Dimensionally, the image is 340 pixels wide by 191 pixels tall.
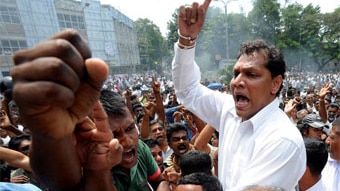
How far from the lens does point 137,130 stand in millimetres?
1769

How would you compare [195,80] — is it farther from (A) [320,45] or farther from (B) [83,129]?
(A) [320,45]

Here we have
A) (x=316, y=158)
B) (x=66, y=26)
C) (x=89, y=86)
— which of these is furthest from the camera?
(x=66, y=26)

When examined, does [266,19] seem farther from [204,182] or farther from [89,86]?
[89,86]

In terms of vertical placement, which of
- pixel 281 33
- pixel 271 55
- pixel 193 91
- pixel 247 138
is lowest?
pixel 281 33

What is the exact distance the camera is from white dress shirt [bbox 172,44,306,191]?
1.57 metres

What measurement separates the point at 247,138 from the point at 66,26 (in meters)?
24.2

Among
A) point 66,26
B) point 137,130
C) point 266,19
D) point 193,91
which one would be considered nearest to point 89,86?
point 137,130

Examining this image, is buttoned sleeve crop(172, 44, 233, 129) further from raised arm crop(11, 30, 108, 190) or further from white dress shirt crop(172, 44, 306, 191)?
raised arm crop(11, 30, 108, 190)

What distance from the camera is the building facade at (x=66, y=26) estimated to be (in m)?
17.8

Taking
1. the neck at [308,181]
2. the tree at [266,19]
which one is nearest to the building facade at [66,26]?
the neck at [308,181]

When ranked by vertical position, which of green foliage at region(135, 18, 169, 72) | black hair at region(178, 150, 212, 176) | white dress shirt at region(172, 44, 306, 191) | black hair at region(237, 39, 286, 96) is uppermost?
black hair at region(237, 39, 286, 96)

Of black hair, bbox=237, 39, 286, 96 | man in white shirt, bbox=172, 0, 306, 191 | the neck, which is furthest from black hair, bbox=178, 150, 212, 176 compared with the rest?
black hair, bbox=237, 39, 286, 96

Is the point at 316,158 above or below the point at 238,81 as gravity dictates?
below

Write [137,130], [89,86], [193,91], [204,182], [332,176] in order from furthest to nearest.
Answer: [332,176] → [193,91] → [204,182] → [137,130] → [89,86]
